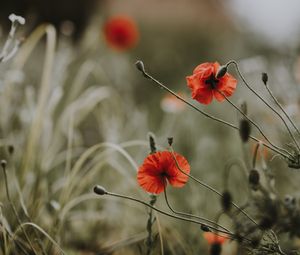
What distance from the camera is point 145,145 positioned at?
1.91 m

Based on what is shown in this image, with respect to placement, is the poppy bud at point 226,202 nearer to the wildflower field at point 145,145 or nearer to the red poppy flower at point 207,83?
the wildflower field at point 145,145

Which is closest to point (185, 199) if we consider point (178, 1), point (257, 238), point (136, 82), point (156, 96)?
point (257, 238)

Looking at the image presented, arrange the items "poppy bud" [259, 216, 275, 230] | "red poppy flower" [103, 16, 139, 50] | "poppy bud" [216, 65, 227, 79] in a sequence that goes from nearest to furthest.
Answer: "poppy bud" [259, 216, 275, 230] → "poppy bud" [216, 65, 227, 79] → "red poppy flower" [103, 16, 139, 50]

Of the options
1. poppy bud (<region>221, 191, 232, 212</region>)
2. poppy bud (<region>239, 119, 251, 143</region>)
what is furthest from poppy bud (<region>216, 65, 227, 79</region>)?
poppy bud (<region>221, 191, 232, 212</region>)

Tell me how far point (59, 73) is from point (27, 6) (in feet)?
13.7

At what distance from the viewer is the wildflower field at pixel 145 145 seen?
0.99 metres

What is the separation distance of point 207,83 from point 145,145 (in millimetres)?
921

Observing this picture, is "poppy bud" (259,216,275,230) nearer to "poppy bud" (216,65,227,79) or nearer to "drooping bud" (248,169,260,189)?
"drooping bud" (248,169,260,189)

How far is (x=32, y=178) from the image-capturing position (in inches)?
68.2

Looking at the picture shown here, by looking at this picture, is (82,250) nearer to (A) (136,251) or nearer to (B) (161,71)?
(A) (136,251)

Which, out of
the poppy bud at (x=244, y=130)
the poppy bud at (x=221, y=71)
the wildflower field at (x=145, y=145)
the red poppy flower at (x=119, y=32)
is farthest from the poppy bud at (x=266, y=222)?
the red poppy flower at (x=119, y=32)

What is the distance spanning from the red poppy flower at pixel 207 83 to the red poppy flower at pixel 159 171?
0.13 m

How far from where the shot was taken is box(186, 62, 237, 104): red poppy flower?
3.28ft

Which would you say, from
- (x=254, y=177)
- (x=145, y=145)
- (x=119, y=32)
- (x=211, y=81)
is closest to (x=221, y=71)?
(x=211, y=81)
